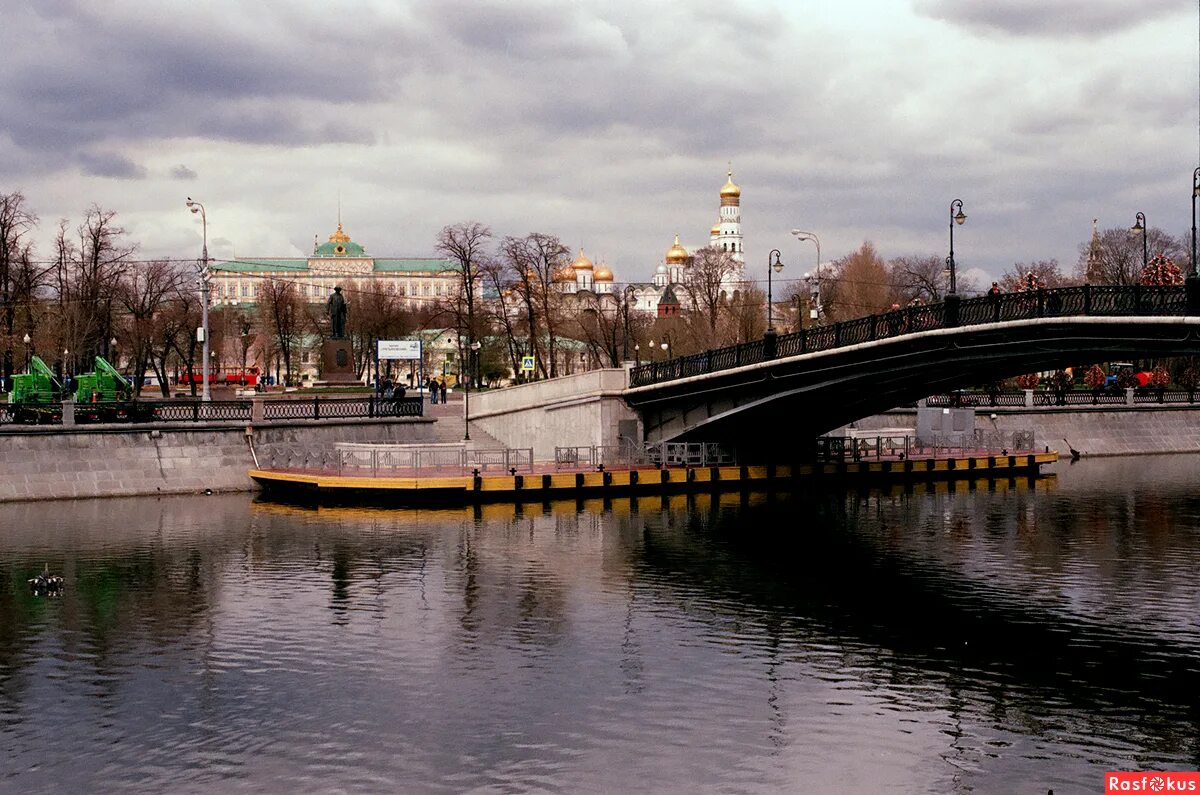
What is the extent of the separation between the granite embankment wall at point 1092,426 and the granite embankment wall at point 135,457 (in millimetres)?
33837

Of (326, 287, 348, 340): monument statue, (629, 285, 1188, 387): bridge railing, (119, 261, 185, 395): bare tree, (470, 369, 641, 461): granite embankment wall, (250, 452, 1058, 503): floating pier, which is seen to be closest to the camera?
(629, 285, 1188, 387): bridge railing

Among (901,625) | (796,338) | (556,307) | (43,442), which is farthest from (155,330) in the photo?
(901,625)

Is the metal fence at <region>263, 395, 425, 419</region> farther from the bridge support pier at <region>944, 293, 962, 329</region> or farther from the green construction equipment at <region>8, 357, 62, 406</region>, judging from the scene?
the bridge support pier at <region>944, 293, 962, 329</region>

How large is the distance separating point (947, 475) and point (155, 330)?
187 ft

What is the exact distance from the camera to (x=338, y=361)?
70625 mm

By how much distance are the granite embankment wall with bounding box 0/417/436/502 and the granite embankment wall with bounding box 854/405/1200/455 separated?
33837 millimetres

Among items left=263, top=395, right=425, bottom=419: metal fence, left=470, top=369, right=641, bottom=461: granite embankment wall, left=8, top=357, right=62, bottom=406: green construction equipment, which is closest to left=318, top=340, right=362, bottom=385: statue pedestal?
left=263, top=395, right=425, bottom=419: metal fence

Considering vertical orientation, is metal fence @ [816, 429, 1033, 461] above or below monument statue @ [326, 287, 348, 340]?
below

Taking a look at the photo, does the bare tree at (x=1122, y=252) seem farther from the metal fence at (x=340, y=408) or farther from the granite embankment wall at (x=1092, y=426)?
the metal fence at (x=340, y=408)

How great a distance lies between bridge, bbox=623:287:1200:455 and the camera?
34.8 metres

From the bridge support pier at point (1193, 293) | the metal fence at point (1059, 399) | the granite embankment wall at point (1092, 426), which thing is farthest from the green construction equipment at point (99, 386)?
the bridge support pier at point (1193, 293)

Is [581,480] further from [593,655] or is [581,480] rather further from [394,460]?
[593,655]

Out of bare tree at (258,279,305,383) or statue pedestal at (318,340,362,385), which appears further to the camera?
bare tree at (258,279,305,383)

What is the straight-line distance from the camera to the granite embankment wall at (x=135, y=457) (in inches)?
1935
